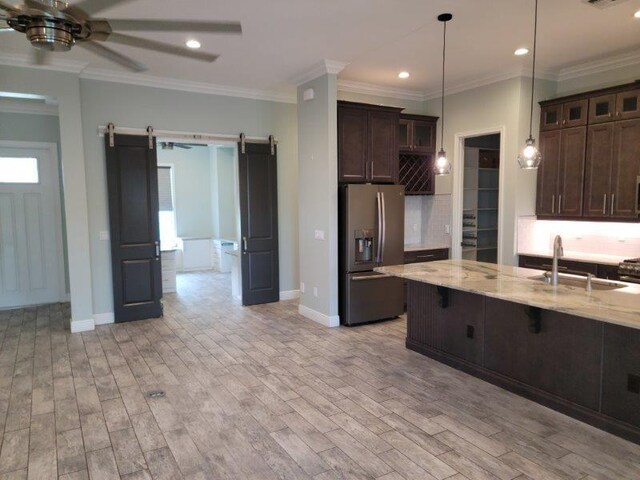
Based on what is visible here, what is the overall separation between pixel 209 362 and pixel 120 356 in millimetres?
976

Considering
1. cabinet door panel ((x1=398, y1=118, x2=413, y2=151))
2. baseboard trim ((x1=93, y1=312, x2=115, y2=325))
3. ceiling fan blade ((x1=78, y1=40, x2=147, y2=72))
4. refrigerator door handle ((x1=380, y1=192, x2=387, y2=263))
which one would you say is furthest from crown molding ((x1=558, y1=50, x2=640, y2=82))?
baseboard trim ((x1=93, y1=312, x2=115, y2=325))

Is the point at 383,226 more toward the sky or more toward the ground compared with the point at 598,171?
more toward the ground

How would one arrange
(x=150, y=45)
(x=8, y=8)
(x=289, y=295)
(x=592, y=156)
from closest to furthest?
(x=8, y=8) < (x=150, y=45) < (x=592, y=156) < (x=289, y=295)

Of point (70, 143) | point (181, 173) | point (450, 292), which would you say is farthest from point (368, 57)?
point (181, 173)

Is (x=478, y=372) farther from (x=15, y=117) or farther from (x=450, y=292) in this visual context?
(x=15, y=117)

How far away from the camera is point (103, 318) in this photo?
5.54 metres

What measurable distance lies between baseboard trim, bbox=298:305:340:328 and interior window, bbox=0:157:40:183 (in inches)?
178

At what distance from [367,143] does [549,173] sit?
7.84 ft

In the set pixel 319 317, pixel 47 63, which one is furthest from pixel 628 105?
pixel 47 63

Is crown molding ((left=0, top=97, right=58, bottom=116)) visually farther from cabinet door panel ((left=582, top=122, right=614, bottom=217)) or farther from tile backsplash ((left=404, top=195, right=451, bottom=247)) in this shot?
cabinet door panel ((left=582, top=122, right=614, bottom=217))

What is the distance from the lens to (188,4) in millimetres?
3498

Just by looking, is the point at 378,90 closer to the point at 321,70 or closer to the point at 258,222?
Result: the point at 321,70

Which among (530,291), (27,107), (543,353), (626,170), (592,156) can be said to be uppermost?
(27,107)

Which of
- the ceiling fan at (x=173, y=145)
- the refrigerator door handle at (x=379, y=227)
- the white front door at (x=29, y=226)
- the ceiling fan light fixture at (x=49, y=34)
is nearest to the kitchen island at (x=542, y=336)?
the refrigerator door handle at (x=379, y=227)
